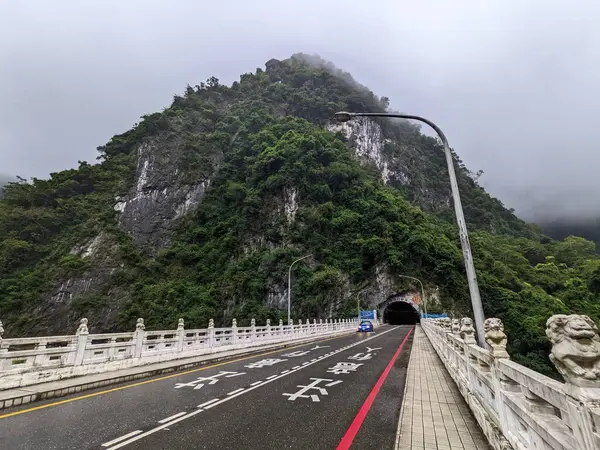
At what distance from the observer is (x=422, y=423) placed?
5.41 meters

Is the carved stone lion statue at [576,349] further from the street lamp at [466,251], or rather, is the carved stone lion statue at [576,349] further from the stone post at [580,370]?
the street lamp at [466,251]

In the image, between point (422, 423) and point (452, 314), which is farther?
point (452, 314)

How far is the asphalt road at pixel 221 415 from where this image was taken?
463 cm

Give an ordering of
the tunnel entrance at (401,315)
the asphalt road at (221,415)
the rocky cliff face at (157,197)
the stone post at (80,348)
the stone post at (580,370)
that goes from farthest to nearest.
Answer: the rocky cliff face at (157,197) → the tunnel entrance at (401,315) → the stone post at (80,348) → the asphalt road at (221,415) → the stone post at (580,370)

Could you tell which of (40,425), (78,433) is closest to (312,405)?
(78,433)

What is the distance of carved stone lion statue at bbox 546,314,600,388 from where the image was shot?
2.09m

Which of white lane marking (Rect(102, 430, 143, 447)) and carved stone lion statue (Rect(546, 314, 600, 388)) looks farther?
white lane marking (Rect(102, 430, 143, 447))

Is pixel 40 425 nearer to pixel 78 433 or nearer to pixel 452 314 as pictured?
pixel 78 433

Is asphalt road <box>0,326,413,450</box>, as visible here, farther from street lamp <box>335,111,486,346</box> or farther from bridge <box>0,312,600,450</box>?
street lamp <box>335,111,486,346</box>

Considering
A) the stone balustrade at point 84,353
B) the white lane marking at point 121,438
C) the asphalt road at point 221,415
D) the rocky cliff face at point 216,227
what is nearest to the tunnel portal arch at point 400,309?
the rocky cliff face at point 216,227

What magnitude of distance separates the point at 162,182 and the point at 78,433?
73906 mm

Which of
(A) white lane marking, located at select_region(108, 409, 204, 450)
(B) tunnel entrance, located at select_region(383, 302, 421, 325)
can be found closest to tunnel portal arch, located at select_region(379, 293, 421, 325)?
(B) tunnel entrance, located at select_region(383, 302, 421, 325)

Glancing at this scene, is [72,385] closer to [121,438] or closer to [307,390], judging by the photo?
[121,438]

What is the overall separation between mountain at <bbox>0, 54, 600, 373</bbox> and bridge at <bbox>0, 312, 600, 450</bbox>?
1606 inches
